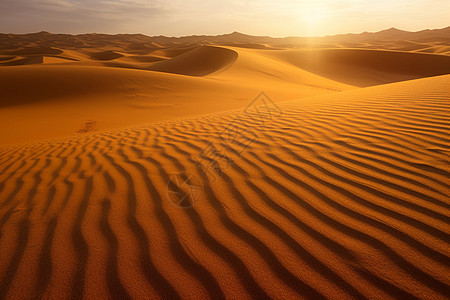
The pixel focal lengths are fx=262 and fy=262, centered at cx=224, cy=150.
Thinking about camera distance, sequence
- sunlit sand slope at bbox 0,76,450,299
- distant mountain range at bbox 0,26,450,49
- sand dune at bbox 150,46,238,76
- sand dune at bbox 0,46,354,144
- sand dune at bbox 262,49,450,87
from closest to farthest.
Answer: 1. sunlit sand slope at bbox 0,76,450,299
2. sand dune at bbox 0,46,354,144
3. sand dune at bbox 150,46,238,76
4. sand dune at bbox 262,49,450,87
5. distant mountain range at bbox 0,26,450,49

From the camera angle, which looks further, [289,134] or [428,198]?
[289,134]

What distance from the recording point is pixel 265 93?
1211 centimetres

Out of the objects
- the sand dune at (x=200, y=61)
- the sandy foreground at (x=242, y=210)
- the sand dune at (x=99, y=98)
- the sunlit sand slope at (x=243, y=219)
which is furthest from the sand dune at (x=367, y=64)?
the sunlit sand slope at (x=243, y=219)

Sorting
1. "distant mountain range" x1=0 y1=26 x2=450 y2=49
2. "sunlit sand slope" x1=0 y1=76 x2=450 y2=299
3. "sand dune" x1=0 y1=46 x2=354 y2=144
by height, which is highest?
"distant mountain range" x1=0 y1=26 x2=450 y2=49

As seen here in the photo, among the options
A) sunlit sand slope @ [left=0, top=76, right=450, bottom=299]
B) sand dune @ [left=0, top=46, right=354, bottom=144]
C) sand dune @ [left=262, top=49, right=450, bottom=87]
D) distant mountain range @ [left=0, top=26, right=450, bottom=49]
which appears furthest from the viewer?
distant mountain range @ [left=0, top=26, right=450, bottom=49]

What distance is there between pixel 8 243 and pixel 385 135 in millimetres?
3933

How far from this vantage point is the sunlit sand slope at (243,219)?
148 centimetres

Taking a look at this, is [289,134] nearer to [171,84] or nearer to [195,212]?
[195,212]

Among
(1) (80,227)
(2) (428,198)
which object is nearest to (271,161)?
(2) (428,198)

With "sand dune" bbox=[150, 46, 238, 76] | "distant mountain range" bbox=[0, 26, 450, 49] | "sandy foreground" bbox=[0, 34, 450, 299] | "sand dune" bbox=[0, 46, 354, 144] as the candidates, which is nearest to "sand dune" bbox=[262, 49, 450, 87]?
"sand dune" bbox=[150, 46, 238, 76]

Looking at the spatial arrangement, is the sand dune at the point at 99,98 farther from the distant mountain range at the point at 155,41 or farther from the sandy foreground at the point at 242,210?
the distant mountain range at the point at 155,41

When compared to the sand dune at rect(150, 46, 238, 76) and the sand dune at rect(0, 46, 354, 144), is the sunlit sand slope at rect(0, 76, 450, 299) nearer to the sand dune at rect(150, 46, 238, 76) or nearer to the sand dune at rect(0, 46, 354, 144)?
the sand dune at rect(0, 46, 354, 144)

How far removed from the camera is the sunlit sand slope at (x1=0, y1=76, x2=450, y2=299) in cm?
148

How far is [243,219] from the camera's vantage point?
6.54ft
